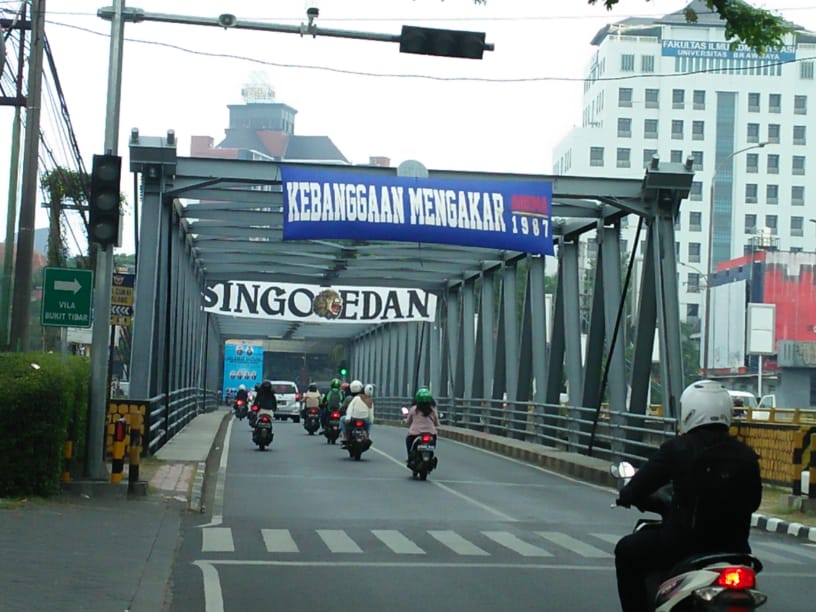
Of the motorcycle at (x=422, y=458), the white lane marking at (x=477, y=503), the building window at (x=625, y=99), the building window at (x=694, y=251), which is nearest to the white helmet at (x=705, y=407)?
the white lane marking at (x=477, y=503)

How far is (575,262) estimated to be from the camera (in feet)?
92.1

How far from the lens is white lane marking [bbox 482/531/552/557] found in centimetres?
1173

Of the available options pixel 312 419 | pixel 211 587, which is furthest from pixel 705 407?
pixel 312 419

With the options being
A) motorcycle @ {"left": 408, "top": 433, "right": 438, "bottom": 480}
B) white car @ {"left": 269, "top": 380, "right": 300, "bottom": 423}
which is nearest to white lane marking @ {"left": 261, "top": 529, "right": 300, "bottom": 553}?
motorcycle @ {"left": 408, "top": 433, "right": 438, "bottom": 480}

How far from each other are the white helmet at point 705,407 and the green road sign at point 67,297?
34.4 feet

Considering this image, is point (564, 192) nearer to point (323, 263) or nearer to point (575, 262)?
point (575, 262)

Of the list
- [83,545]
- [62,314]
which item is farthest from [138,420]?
[83,545]

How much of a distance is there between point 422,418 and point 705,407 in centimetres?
1549

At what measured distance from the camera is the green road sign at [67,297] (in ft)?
49.8

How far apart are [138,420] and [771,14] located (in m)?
8.93

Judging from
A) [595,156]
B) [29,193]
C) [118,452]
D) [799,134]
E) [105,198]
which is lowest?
[118,452]

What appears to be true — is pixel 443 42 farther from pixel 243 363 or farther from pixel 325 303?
pixel 243 363

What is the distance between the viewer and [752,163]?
93.4 meters

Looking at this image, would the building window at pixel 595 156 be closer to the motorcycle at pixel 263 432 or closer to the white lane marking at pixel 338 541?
the motorcycle at pixel 263 432
